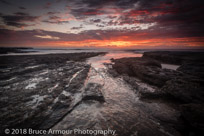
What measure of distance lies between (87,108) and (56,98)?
91.6 inches

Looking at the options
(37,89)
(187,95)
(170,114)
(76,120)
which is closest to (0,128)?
(76,120)

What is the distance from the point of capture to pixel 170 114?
475 cm

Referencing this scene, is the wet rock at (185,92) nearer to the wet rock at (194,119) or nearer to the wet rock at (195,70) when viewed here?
the wet rock at (194,119)

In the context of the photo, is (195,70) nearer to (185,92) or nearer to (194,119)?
(185,92)

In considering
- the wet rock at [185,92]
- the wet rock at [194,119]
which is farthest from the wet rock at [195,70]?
the wet rock at [194,119]

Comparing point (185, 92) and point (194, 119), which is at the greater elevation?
point (185, 92)

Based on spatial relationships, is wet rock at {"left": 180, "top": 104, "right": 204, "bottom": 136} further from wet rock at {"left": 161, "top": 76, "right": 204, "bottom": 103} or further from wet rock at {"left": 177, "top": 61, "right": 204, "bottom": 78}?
wet rock at {"left": 177, "top": 61, "right": 204, "bottom": 78}

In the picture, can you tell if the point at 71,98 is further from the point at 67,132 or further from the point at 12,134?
the point at 12,134

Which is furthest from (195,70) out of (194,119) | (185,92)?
(194,119)

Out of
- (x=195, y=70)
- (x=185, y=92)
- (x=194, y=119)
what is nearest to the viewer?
(x=194, y=119)

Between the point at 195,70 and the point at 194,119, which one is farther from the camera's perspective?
the point at 195,70

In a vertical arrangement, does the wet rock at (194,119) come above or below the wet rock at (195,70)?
below

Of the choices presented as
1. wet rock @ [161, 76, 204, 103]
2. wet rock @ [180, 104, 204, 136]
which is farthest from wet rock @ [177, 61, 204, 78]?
wet rock @ [180, 104, 204, 136]

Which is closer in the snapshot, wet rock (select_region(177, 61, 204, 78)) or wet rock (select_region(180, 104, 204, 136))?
wet rock (select_region(180, 104, 204, 136))
